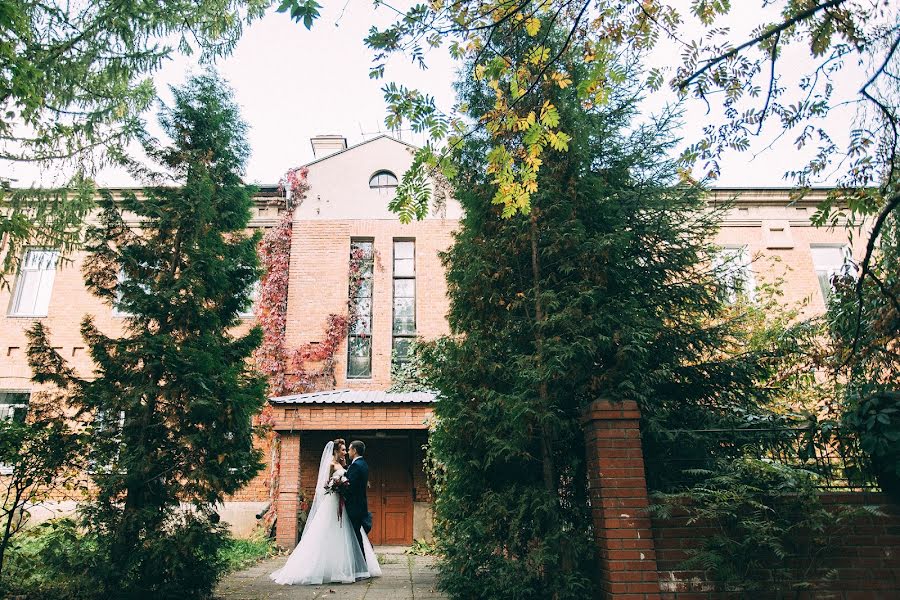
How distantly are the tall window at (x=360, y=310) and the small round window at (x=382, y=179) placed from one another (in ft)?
5.53

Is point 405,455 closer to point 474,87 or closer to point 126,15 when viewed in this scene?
point 474,87

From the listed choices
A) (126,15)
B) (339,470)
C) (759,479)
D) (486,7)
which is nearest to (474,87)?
(486,7)

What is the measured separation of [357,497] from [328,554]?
0.86 meters

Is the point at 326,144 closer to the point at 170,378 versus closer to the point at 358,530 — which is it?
the point at 358,530

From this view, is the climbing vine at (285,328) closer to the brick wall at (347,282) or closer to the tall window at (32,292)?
the brick wall at (347,282)

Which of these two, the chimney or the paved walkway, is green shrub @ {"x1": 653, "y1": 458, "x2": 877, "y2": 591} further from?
the chimney

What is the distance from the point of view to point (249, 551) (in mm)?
10203

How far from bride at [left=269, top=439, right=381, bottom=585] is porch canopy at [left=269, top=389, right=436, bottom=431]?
311 centimetres

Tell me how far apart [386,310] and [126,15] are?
31.2 ft

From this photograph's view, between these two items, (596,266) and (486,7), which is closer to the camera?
(486,7)

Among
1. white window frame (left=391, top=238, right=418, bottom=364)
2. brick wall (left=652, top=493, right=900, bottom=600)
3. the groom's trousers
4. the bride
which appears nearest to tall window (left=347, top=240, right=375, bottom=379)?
white window frame (left=391, top=238, right=418, bottom=364)

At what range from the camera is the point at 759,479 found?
4711mm

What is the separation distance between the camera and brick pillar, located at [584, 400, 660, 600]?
14.8 feet

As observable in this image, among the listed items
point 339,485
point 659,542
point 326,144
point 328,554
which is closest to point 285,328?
point 326,144
